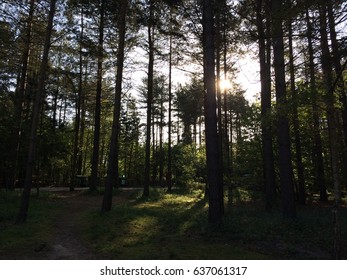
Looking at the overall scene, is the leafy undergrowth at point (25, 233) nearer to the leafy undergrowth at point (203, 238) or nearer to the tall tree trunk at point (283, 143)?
the leafy undergrowth at point (203, 238)

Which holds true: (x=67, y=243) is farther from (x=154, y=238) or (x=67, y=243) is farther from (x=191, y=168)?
(x=191, y=168)

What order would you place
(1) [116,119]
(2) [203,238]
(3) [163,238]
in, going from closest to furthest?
(3) [163,238] < (2) [203,238] < (1) [116,119]

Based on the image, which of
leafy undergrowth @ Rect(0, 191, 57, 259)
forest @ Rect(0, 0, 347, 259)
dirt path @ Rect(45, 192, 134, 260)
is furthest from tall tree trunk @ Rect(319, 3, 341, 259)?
leafy undergrowth @ Rect(0, 191, 57, 259)

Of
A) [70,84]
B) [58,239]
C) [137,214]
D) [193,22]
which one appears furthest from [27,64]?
[58,239]

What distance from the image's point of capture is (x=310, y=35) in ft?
23.2

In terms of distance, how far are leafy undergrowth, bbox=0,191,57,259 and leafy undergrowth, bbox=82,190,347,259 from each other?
1195 millimetres

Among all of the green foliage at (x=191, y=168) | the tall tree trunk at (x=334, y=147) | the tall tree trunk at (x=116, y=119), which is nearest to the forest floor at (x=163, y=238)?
the tall tree trunk at (x=116, y=119)

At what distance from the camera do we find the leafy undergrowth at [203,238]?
22.3ft

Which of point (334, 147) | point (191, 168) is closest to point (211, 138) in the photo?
point (334, 147)

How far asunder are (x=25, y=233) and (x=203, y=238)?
483 cm

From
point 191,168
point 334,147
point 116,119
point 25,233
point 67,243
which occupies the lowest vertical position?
point 67,243

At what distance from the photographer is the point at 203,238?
27.4 ft

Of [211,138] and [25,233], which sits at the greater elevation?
[211,138]

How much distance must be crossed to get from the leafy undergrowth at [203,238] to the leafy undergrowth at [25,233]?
120 cm
